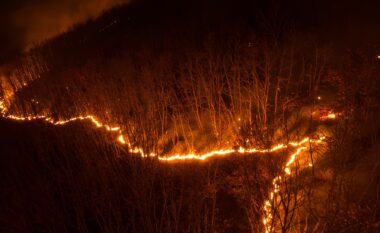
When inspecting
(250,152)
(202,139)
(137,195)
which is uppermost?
(250,152)

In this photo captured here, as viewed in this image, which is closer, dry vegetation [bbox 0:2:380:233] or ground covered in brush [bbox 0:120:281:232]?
ground covered in brush [bbox 0:120:281:232]

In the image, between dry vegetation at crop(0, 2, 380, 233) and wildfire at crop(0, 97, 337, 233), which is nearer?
wildfire at crop(0, 97, 337, 233)

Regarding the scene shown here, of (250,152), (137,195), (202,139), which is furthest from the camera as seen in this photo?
(202,139)

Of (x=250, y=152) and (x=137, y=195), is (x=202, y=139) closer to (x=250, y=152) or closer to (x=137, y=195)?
(x=250, y=152)

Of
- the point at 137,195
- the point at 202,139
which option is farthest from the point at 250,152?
the point at 202,139

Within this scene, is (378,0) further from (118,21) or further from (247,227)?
(118,21)

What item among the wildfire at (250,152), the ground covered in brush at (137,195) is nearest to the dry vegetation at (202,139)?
the ground covered in brush at (137,195)

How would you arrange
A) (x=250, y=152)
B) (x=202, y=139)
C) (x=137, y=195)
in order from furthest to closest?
(x=202, y=139) → (x=250, y=152) → (x=137, y=195)

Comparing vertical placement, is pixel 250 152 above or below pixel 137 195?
above

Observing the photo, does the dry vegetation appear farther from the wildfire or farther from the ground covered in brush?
the wildfire

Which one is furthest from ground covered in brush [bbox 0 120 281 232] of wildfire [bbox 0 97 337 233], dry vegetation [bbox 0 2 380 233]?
wildfire [bbox 0 97 337 233]

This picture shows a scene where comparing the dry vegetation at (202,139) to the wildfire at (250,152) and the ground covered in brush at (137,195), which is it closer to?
the ground covered in brush at (137,195)

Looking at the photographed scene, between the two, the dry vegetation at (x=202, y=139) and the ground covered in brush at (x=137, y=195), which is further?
the dry vegetation at (x=202, y=139)
